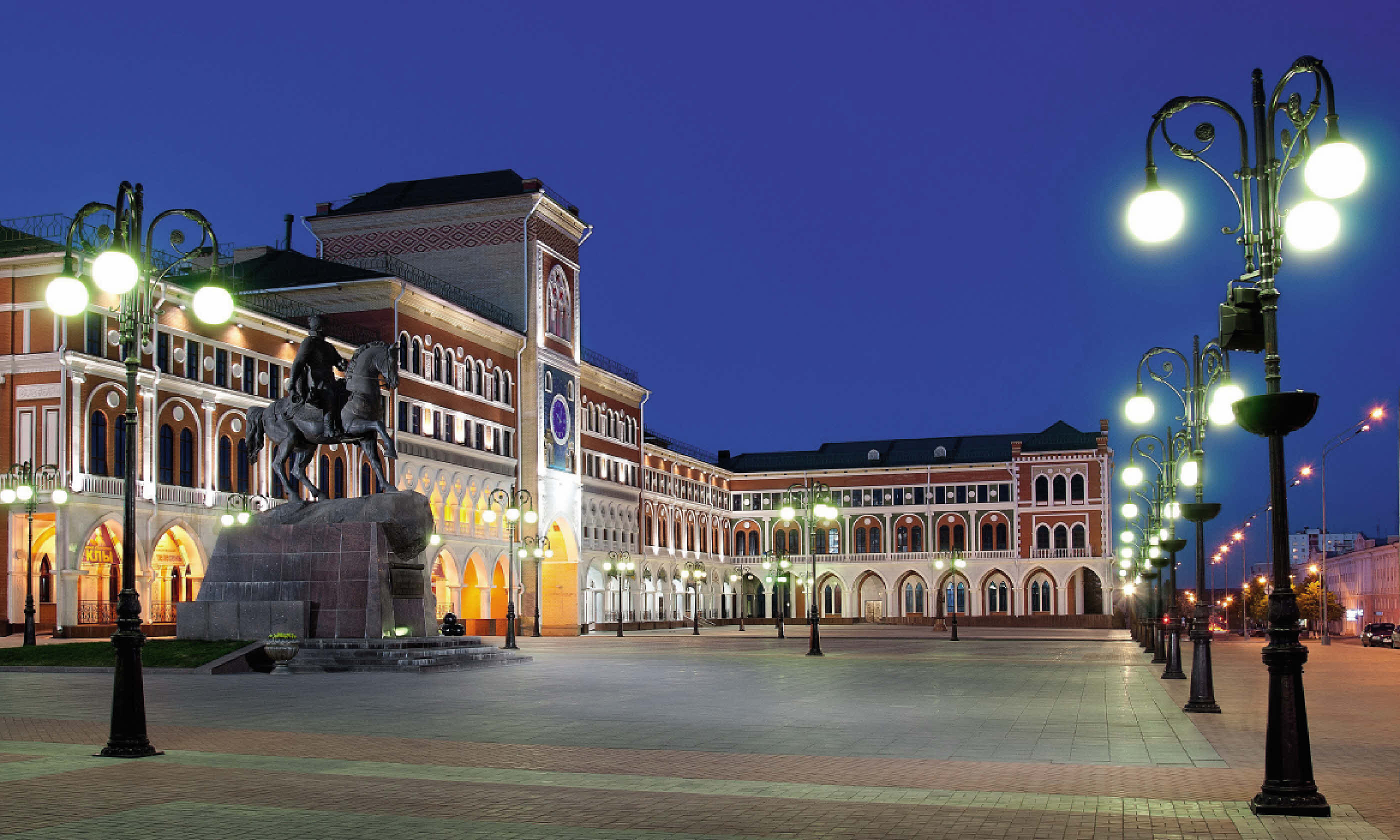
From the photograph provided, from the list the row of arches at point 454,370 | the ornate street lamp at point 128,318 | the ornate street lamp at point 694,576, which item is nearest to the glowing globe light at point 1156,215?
the ornate street lamp at point 128,318

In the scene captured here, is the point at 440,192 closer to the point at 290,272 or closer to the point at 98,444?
the point at 290,272

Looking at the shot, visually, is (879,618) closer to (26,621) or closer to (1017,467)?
(1017,467)

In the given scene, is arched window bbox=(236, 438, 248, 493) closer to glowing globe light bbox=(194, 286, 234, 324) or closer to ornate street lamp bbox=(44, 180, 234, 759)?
ornate street lamp bbox=(44, 180, 234, 759)

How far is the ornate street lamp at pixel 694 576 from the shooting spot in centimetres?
8894

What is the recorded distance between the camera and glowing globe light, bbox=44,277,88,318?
45.0 feet

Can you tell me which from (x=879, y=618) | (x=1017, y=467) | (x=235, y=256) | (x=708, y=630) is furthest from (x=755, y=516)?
(x=235, y=256)

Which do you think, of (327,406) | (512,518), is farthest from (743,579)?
(327,406)

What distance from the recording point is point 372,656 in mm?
29625

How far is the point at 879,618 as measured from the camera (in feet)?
383

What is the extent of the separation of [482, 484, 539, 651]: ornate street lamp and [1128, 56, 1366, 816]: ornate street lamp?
33224mm

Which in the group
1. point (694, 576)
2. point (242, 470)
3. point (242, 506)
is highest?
point (242, 470)

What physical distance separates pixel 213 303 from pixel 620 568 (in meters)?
60.3

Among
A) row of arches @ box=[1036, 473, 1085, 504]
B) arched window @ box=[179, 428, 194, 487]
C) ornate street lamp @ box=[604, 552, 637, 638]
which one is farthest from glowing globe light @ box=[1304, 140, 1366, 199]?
row of arches @ box=[1036, 473, 1085, 504]

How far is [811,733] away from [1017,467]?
99.9 m
